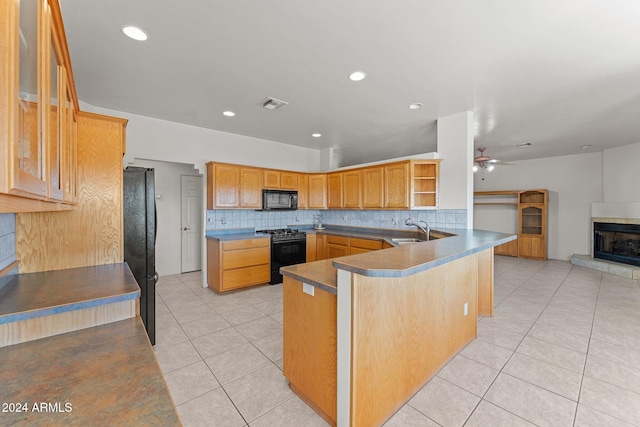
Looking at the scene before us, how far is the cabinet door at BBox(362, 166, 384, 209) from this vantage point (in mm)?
4609

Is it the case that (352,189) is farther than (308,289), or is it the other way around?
(352,189)

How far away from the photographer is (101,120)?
80.6 inches

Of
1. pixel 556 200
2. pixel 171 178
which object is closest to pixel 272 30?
pixel 171 178

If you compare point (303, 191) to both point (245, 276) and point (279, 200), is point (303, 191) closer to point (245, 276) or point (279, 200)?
point (279, 200)

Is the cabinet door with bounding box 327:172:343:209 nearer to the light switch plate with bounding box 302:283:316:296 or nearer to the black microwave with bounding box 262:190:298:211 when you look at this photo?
the black microwave with bounding box 262:190:298:211

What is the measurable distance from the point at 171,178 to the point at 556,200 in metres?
8.77

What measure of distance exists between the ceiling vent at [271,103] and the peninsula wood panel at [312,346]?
229cm

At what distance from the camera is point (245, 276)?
4211 millimetres

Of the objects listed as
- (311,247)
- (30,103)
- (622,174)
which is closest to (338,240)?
(311,247)

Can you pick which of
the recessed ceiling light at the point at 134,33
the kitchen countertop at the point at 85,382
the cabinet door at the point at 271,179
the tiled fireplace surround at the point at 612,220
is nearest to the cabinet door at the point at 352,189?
the cabinet door at the point at 271,179

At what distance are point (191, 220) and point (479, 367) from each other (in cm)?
512

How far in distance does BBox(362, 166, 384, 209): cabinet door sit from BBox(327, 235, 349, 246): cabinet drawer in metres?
0.70

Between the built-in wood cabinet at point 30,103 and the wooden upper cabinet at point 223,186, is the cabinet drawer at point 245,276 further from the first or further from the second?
the built-in wood cabinet at point 30,103

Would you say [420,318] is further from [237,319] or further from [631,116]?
[631,116]
